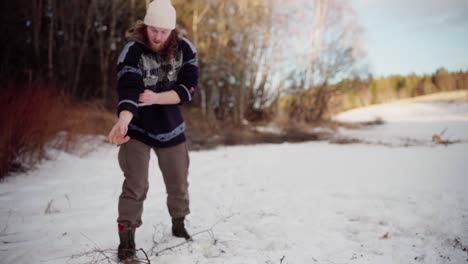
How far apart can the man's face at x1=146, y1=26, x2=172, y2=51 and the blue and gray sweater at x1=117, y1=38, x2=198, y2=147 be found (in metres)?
0.06

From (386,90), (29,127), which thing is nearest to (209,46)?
(29,127)

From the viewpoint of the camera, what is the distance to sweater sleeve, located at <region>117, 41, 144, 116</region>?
185 cm

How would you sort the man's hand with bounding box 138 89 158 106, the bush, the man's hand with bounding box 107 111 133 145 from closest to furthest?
the man's hand with bounding box 107 111 133 145
the man's hand with bounding box 138 89 158 106
the bush

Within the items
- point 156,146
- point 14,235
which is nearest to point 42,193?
point 14,235

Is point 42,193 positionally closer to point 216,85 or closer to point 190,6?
point 216,85

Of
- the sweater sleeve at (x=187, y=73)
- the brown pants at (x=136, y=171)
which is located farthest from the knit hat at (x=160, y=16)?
the brown pants at (x=136, y=171)

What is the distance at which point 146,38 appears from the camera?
6.92ft

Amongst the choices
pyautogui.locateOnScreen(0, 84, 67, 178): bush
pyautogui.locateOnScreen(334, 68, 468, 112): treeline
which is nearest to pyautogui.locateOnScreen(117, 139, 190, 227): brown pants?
pyautogui.locateOnScreen(0, 84, 67, 178): bush

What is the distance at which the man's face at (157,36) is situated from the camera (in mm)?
2021

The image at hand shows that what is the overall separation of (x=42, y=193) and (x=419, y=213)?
3.86 metres

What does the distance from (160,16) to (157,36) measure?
12 centimetres

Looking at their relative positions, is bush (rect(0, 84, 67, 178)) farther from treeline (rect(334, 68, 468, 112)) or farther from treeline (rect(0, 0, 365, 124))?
treeline (rect(334, 68, 468, 112))

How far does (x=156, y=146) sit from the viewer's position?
2174 millimetres

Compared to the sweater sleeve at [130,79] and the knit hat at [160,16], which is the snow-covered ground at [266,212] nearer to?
the sweater sleeve at [130,79]
